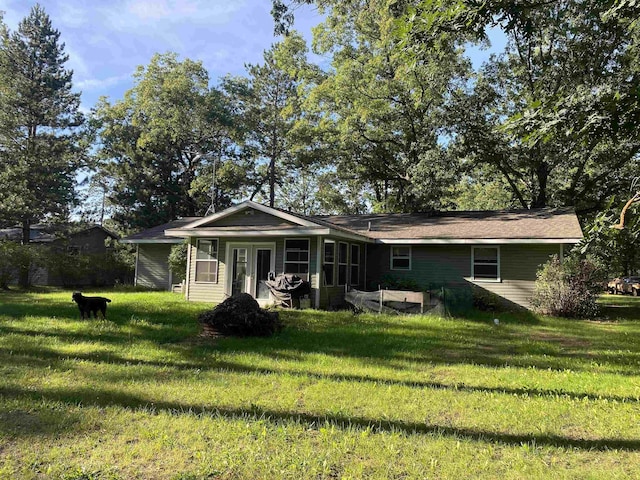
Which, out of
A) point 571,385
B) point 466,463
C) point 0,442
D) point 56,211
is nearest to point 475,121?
point 571,385

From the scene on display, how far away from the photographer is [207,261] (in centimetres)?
1541

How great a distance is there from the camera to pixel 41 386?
5328 mm

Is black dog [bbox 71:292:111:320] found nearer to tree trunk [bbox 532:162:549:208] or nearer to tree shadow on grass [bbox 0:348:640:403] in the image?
tree shadow on grass [bbox 0:348:640:403]

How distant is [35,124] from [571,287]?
27304mm

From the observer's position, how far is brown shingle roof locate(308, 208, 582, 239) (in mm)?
14500

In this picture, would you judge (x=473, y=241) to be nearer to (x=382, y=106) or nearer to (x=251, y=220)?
(x=251, y=220)

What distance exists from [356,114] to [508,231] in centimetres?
1030

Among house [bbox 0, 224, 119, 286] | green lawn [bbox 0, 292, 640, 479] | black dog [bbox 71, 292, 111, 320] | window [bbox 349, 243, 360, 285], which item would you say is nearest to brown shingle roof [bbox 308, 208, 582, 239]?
window [bbox 349, 243, 360, 285]

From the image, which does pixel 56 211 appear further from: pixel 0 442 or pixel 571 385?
pixel 571 385

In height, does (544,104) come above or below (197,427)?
above

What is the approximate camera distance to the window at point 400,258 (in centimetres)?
1638

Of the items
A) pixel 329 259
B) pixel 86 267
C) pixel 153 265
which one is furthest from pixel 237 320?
pixel 86 267

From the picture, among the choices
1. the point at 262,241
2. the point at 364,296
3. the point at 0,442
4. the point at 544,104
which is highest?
the point at 544,104

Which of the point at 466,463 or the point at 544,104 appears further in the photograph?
the point at 544,104
